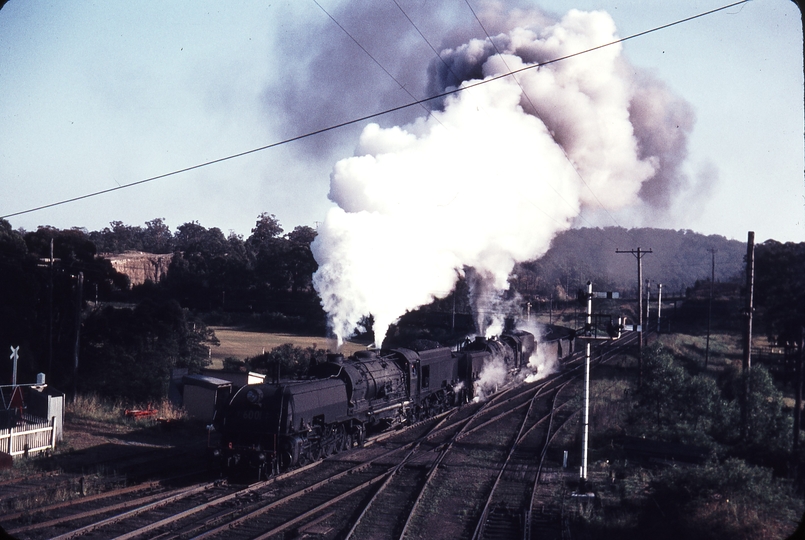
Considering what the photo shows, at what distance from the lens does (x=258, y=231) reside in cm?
9056

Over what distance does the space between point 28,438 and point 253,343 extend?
110ft

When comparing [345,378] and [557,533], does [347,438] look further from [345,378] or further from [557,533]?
[557,533]

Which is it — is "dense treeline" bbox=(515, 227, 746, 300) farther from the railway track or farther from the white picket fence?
the white picket fence

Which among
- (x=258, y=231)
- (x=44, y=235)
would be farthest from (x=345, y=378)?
(x=258, y=231)

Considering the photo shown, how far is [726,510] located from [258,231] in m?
84.5

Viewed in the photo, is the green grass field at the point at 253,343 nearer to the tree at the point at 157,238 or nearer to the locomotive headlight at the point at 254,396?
the locomotive headlight at the point at 254,396

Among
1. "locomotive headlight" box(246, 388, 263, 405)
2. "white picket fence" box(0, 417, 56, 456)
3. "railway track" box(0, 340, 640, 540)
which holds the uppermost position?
"locomotive headlight" box(246, 388, 263, 405)

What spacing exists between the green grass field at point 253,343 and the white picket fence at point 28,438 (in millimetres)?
20299

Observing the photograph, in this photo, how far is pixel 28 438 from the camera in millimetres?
18406

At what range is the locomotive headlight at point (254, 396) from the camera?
16203 mm

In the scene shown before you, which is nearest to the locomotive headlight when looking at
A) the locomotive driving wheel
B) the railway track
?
the railway track

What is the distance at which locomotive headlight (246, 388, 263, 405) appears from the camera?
53.2 feet

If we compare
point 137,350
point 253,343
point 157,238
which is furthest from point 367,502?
point 157,238

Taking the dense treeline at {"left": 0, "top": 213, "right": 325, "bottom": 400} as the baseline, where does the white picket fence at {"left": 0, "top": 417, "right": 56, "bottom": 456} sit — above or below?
below
